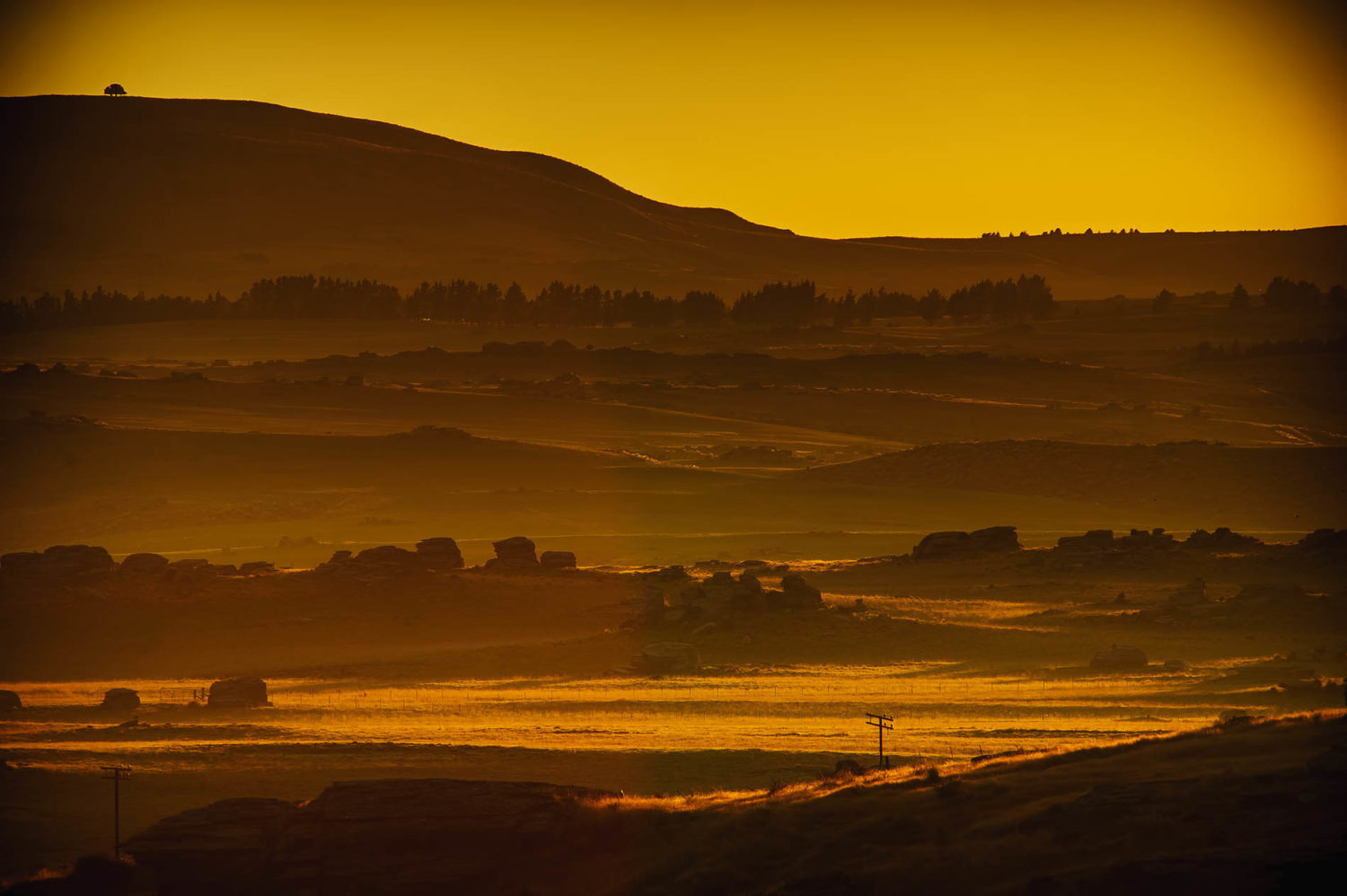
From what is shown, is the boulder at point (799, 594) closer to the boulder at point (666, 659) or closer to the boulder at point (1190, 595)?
the boulder at point (666, 659)

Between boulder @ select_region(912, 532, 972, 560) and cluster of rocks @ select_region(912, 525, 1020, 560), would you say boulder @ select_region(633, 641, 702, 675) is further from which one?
cluster of rocks @ select_region(912, 525, 1020, 560)

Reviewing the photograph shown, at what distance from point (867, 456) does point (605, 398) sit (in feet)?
77.2

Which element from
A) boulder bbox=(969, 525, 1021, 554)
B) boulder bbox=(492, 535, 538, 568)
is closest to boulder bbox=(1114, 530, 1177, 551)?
boulder bbox=(969, 525, 1021, 554)

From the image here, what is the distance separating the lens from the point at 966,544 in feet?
229

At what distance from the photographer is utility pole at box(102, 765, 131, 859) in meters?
30.8

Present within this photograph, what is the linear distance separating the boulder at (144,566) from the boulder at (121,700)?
14.5m

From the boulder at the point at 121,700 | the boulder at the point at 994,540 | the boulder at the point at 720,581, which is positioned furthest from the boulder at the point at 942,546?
the boulder at the point at 121,700

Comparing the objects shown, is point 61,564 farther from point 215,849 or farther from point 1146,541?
point 1146,541

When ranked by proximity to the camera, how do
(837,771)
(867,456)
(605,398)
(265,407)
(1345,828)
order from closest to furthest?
(1345,828), (837,771), (867,456), (265,407), (605,398)

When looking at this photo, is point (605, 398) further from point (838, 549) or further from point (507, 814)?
point (507, 814)

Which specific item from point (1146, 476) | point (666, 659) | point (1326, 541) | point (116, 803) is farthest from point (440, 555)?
point (1146, 476)

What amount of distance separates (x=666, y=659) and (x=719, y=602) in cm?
569

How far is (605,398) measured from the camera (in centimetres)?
12356

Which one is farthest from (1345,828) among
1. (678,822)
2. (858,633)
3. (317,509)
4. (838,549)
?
(317,509)
